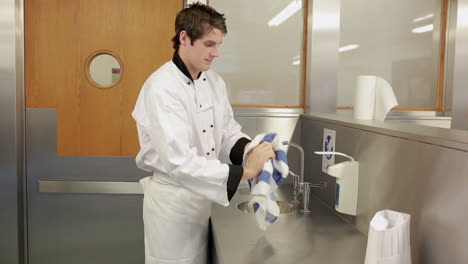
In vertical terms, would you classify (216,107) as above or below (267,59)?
below

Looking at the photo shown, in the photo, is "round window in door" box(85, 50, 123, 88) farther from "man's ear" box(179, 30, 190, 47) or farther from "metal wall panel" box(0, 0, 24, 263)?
"man's ear" box(179, 30, 190, 47)

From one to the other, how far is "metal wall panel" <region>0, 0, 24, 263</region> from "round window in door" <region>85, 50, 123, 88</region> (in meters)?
0.41

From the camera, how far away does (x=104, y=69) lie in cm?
268

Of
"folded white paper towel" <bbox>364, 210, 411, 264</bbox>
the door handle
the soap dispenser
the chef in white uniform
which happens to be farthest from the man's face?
the door handle

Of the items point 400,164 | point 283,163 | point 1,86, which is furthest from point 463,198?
point 1,86

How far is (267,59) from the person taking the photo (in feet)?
8.98

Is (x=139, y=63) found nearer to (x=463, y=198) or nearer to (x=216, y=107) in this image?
(x=216, y=107)

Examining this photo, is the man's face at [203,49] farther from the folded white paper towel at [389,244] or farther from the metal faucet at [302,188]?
the folded white paper towel at [389,244]

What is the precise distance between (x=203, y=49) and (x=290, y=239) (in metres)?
0.79

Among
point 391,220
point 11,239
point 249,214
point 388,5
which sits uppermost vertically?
point 388,5

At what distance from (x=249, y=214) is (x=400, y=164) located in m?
0.77

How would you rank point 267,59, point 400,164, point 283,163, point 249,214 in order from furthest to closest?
point 267,59 → point 249,214 → point 283,163 → point 400,164

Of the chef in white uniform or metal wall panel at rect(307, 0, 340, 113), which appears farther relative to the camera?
metal wall panel at rect(307, 0, 340, 113)

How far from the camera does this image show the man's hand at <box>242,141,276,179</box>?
1.54 metres
